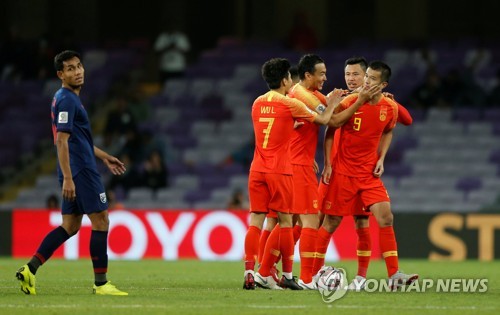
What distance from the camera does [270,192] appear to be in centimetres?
1072

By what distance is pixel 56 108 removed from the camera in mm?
9945

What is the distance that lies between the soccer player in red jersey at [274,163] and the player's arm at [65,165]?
1.80 metres

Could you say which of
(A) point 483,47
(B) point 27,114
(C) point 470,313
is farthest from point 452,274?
(B) point 27,114

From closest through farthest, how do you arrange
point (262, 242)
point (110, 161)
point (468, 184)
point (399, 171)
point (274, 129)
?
point (110, 161) → point (274, 129) → point (262, 242) → point (468, 184) → point (399, 171)

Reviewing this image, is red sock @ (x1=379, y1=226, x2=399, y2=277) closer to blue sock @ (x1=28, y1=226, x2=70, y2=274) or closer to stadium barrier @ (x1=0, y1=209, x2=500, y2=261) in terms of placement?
blue sock @ (x1=28, y1=226, x2=70, y2=274)

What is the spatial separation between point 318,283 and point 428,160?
10.0 meters

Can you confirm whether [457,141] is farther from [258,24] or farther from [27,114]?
[27,114]

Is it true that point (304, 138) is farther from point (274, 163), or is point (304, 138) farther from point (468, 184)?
point (468, 184)

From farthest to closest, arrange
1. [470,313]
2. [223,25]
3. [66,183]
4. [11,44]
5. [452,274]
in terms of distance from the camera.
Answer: [223,25] → [11,44] → [452,274] → [66,183] → [470,313]

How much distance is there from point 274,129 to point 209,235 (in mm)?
7486

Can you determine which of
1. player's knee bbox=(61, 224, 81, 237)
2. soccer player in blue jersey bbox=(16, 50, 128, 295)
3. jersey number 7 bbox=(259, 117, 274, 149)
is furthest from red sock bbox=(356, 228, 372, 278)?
player's knee bbox=(61, 224, 81, 237)

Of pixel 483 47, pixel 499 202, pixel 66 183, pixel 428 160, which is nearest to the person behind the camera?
pixel 66 183

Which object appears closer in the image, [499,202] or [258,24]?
[499,202]

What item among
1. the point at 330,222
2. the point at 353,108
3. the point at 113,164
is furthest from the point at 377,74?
the point at 113,164
